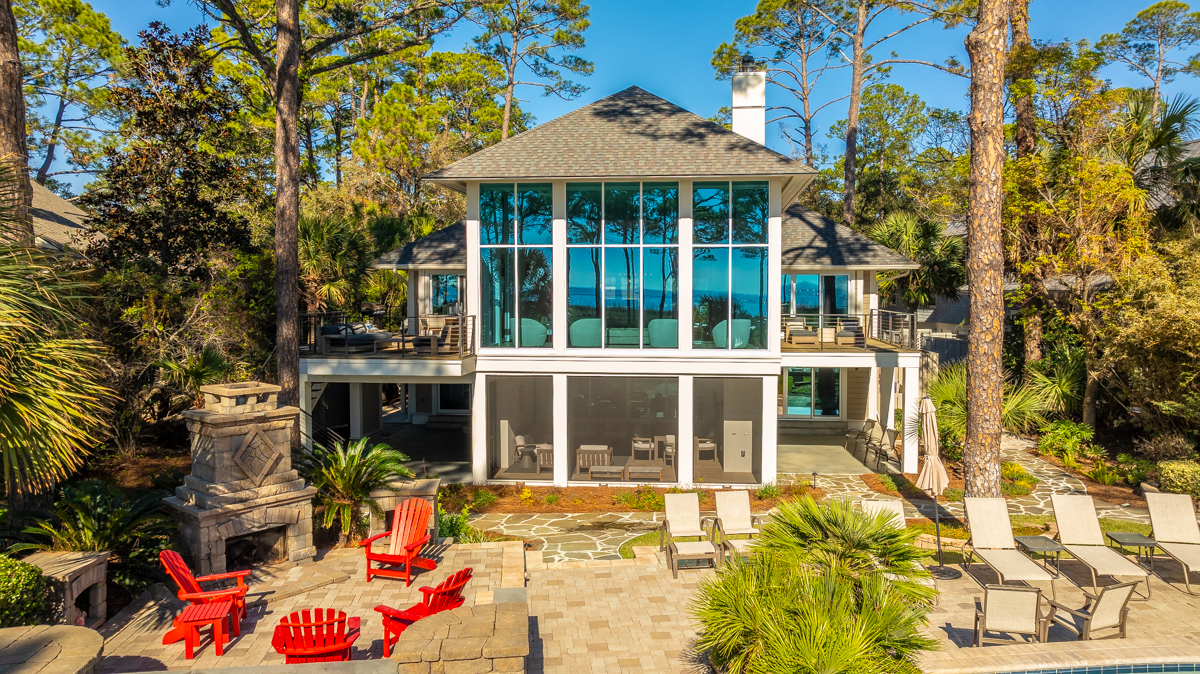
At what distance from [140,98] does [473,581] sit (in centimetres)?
1455

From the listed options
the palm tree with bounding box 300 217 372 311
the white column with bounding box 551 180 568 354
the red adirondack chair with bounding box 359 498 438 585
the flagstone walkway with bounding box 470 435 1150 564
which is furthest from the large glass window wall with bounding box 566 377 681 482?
the palm tree with bounding box 300 217 372 311

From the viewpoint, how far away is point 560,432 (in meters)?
14.8

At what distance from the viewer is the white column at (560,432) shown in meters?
14.8

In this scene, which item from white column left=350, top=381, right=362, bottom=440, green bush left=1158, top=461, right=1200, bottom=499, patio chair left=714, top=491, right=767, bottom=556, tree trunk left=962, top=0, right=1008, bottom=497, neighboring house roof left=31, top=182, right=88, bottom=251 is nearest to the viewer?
patio chair left=714, top=491, right=767, bottom=556

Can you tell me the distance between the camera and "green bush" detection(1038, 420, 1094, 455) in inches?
646

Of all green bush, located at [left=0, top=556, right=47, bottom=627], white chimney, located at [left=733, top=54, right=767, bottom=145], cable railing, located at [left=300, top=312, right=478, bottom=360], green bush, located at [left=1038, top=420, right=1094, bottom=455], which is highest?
white chimney, located at [left=733, top=54, right=767, bottom=145]

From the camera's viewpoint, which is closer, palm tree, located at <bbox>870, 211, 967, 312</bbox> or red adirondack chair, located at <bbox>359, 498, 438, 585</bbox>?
red adirondack chair, located at <bbox>359, 498, 438, 585</bbox>

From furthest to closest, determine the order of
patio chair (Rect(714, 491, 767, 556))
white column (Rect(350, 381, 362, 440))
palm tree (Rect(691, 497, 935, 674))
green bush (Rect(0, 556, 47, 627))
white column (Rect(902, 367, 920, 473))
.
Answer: white column (Rect(350, 381, 362, 440)), white column (Rect(902, 367, 920, 473)), patio chair (Rect(714, 491, 767, 556)), green bush (Rect(0, 556, 47, 627)), palm tree (Rect(691, 497, 935, 674))

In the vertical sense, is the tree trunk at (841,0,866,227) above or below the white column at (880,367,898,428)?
above

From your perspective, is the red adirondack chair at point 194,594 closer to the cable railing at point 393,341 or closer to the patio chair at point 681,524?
the patio chair at point 681,524

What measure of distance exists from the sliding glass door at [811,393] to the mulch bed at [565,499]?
26.6ft

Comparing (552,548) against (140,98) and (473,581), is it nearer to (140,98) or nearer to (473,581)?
(473,581)

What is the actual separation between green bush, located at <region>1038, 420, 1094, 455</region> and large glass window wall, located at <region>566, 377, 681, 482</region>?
30.4 feet

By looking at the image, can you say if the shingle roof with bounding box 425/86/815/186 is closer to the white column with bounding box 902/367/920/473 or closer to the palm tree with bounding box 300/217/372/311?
the white column with bounding box 902/367/920/473
